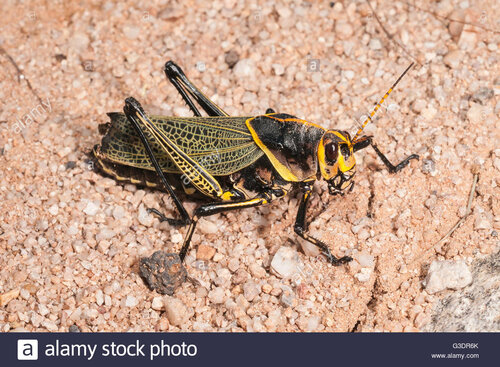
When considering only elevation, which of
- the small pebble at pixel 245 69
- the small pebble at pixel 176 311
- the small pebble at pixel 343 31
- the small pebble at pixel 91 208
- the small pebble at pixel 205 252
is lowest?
the small pebble at pixel 176 311

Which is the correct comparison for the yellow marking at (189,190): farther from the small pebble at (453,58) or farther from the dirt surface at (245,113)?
the small pebble at (453,58)

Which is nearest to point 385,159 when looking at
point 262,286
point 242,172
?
point 242,172

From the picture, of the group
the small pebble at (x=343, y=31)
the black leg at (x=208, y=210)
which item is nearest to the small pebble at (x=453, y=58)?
the small pebble at (x=343, y=31)

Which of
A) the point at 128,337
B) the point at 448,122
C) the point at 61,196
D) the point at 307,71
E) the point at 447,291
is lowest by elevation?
the point at 128,337

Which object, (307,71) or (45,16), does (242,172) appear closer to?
(307,71)

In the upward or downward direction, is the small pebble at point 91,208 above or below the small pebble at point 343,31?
below

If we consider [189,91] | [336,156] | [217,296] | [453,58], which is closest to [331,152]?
[336,156]

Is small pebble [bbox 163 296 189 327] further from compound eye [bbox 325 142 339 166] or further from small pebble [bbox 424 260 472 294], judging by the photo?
small pebble [bbox 424 260 472 294]
